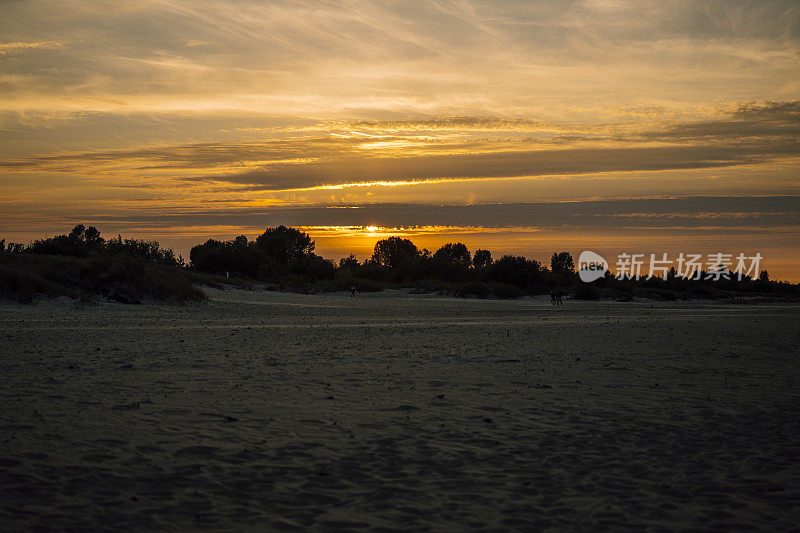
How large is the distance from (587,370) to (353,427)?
610 centimetres

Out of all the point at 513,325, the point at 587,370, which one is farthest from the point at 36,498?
the point at 513,325

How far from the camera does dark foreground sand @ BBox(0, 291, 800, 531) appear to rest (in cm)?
521

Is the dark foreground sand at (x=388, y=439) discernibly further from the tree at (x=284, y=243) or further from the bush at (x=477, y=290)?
the tree at (x=284, y=243)

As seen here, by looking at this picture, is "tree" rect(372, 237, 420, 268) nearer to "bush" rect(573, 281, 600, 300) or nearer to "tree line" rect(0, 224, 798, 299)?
"tree line" rect(0, 224, 798, 299)

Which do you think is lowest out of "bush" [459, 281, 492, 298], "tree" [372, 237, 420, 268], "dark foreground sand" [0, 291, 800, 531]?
"dark foreground sand" [0, 291, 800, 531]

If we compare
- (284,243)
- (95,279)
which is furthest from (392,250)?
(95,279)

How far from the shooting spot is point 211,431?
731 centimetres

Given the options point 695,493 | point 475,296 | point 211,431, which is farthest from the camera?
point 475,296

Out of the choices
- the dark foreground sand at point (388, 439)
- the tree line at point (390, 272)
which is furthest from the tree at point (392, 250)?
the dark foreground sand at point (388, 439)

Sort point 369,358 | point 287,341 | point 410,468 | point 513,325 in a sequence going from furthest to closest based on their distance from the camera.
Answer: point 513,325 → point 287,341 → point 369,358 → point 410,468

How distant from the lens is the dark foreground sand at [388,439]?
521 cm

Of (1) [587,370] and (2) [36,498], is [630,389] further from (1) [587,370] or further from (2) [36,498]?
(2) [36,498]

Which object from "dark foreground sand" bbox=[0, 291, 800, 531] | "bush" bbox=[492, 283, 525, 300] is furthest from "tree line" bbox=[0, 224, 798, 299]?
"dark foreground sand" bbox=[0, 291, 800, 531]

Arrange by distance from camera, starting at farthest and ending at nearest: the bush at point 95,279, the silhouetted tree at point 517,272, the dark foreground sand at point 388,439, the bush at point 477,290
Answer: the silhouetted tree at point 517,272, the bush at point 477,290, the bush at point 95,279, the dark foreground sand at point 388,439
